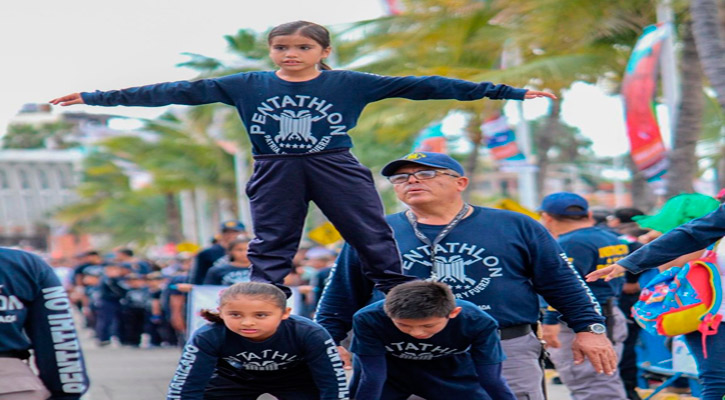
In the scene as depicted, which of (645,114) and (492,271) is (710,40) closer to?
(645,114)

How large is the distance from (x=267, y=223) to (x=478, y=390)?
1.19 metres

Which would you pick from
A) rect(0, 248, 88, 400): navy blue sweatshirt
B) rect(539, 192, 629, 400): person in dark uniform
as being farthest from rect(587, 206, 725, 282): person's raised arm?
rect(539, 192, 629, 400): person in dark uniform

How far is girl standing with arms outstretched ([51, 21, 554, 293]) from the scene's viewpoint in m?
4.97

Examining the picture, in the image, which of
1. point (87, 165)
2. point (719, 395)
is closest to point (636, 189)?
point (719, 395)

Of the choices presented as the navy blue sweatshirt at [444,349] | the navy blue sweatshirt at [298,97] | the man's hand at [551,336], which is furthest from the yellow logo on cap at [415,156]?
the man's hand at [551,336]

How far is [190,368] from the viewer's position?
476cm

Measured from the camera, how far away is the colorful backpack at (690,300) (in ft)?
19.1

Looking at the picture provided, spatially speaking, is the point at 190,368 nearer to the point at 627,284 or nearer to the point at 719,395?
the point at 719,395

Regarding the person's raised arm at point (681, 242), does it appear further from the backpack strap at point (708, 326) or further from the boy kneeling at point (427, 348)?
the boy kneeling at point (427, 348)

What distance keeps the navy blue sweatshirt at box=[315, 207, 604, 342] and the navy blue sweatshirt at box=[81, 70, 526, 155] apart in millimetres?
647

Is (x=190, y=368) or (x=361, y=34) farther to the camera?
(x=361, y=34)

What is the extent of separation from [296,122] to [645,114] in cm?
1085

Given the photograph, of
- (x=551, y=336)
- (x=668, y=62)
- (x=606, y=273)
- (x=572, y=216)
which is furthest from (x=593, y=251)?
(x=668, y=62)

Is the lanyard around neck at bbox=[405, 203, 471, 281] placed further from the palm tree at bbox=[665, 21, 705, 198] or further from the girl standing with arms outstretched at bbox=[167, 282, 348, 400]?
the palm tree at bbox=[665, 21, 705, 198]
